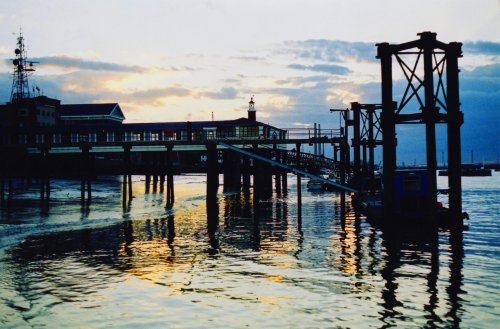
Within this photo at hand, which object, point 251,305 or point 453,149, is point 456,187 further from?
point 251,305

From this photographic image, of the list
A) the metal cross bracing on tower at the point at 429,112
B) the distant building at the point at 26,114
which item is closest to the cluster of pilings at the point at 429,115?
the metal cross bracing on tower at the point at 429,112

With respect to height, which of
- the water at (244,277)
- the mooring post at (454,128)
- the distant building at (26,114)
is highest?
the distant building at (26,114)

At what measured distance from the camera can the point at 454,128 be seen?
85.6 ft

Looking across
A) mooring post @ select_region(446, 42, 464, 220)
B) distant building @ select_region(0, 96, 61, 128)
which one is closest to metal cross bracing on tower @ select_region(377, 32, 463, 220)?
mooring post @ select_region(446, 42, 464, 220)

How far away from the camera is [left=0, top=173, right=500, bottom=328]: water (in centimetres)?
1286

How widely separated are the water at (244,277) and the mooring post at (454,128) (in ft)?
6.18

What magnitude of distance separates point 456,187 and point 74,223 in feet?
77.5

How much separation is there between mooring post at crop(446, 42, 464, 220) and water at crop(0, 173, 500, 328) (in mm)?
1884

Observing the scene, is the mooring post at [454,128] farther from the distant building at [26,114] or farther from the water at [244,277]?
the distant building at [26,114]

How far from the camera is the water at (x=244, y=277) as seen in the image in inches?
506

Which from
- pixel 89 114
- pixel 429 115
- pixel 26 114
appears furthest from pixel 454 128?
pixel 26 114

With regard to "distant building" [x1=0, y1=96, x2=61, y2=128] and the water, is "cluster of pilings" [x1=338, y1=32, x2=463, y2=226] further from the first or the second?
"distant building" [x1=0, y1=96, x2=61, y2=128]

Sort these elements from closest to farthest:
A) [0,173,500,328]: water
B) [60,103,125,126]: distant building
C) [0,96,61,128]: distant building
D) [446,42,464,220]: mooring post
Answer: [0,173,500,328]: water → [446,42,464,220]: mooring post → [0,96,61,128]: distant building → [60,103,125,126]: distant building

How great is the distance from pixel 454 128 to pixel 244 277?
50.4ft
